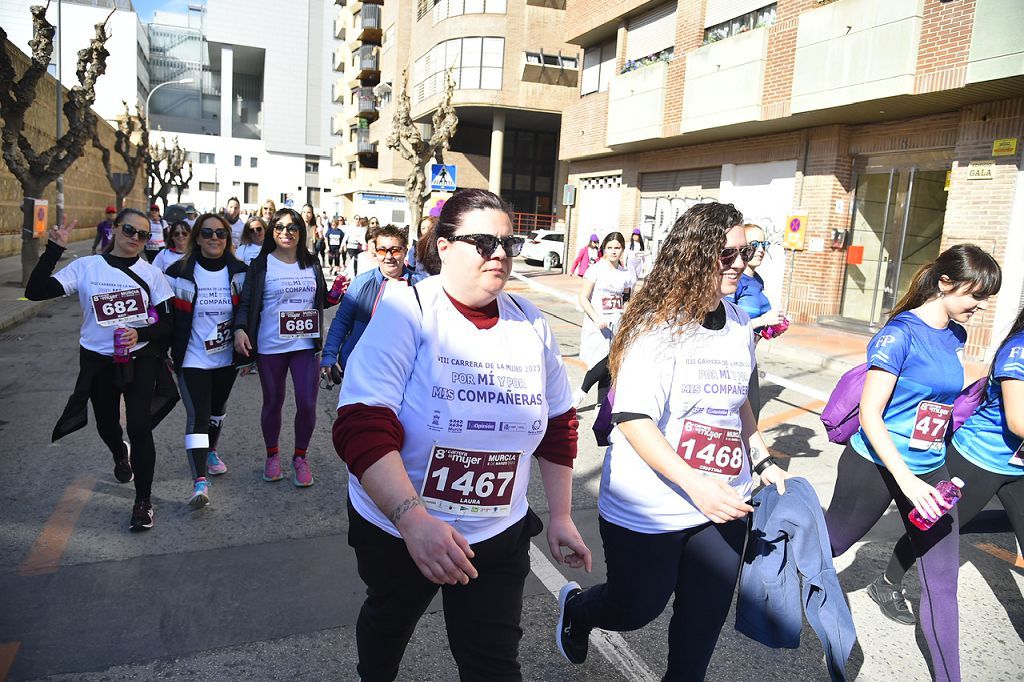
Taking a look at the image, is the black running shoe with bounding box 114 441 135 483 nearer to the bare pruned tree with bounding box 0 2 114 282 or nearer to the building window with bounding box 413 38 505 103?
the bare pruned tree with bounding box 0 2 114 282

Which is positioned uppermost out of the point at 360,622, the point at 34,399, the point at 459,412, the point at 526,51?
the point at 526,51

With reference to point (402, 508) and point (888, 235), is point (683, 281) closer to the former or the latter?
point (402, 508)

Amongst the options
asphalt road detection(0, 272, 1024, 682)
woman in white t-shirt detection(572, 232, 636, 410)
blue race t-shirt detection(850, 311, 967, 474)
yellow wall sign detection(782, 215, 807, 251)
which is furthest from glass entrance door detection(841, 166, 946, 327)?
blue race t-shirt detection(850, 311, 967, 474)

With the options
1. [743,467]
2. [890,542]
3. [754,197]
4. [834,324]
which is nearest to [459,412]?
[743,467]

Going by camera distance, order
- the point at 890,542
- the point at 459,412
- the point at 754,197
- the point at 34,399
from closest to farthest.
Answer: the point at 459,412
the point at 890,542
the point at 34,399
the point at 754,197

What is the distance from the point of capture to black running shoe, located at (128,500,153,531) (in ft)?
14.0

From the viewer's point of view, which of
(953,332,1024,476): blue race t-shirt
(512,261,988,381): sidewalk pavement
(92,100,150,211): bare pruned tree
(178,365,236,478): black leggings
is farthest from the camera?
(92,100,150,211): bare pruned tree

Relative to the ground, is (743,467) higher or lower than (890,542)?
higher

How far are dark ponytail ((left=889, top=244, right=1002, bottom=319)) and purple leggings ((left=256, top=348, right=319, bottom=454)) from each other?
378cm

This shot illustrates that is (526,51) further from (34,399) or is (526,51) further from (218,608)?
(218,608)

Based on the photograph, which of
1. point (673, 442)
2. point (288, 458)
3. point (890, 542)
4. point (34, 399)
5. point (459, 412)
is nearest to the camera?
point (459, 412)

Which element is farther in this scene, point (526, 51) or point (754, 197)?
point (526, 51)

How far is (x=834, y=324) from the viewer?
623 inches

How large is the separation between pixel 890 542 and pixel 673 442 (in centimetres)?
289
